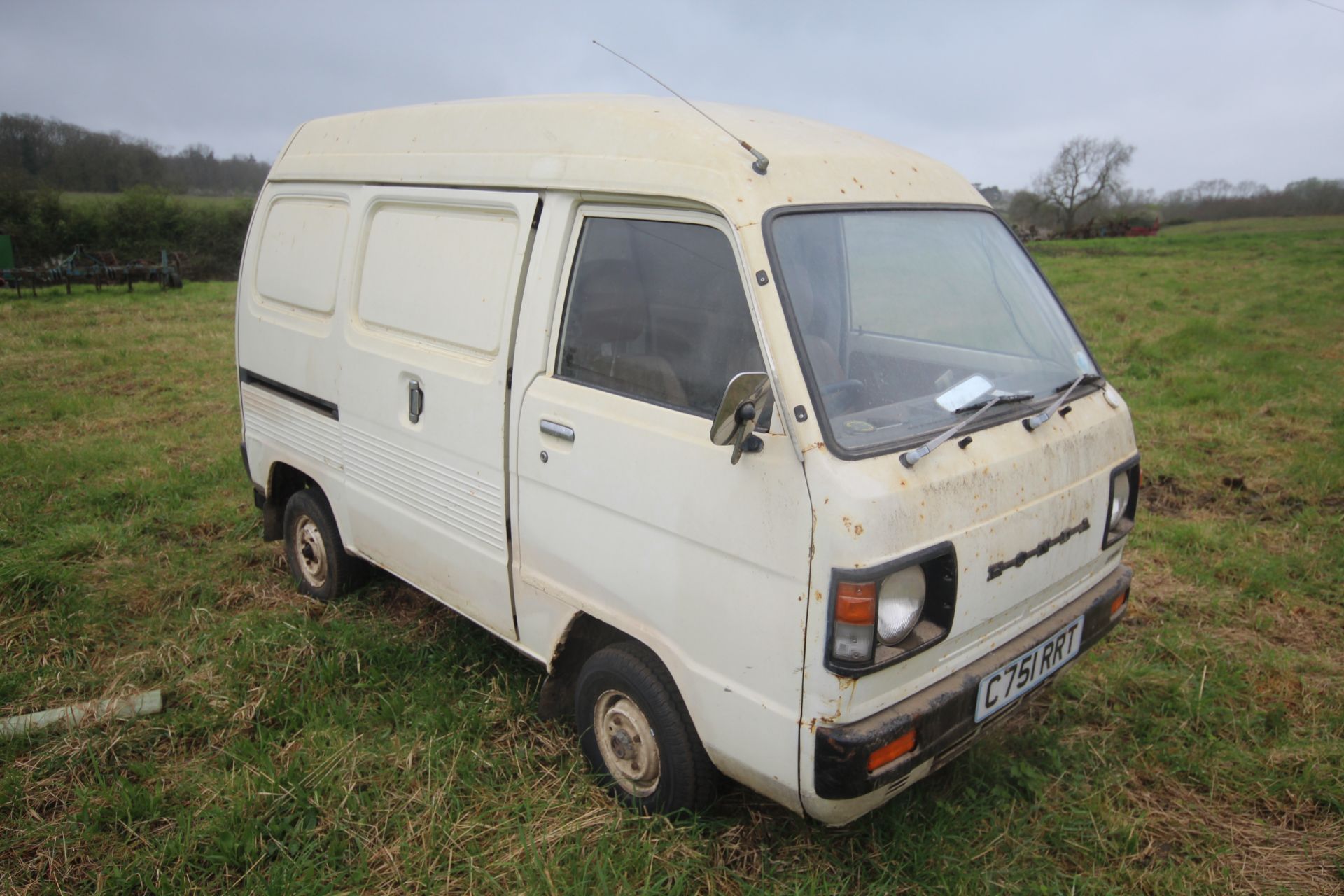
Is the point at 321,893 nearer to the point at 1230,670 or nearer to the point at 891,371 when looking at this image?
the point at 891,371

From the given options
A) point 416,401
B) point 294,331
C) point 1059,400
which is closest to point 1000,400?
point 1059,400

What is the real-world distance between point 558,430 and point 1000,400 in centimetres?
126

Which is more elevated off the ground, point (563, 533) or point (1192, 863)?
point (563, 533)

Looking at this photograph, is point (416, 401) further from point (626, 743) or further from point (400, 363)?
point (626, 743)

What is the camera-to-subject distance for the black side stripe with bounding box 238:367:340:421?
3.64 meters

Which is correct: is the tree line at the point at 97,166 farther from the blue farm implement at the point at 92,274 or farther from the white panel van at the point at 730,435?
the white panel van at the point at 730,435

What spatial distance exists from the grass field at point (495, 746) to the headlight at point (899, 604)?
807mm

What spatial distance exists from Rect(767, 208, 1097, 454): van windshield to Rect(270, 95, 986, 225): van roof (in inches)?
3.5

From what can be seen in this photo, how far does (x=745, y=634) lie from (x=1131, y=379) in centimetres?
759

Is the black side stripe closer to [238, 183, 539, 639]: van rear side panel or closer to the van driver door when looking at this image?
[238, 183, 539, 639]: van rear side panel

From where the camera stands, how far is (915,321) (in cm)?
286

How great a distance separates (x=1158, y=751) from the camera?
3.12 meters

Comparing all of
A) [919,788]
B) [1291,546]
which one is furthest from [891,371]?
[1291,546]

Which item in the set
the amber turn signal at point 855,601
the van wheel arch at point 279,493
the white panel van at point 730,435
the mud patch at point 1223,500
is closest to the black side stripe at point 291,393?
the white panel van at point 730,435
